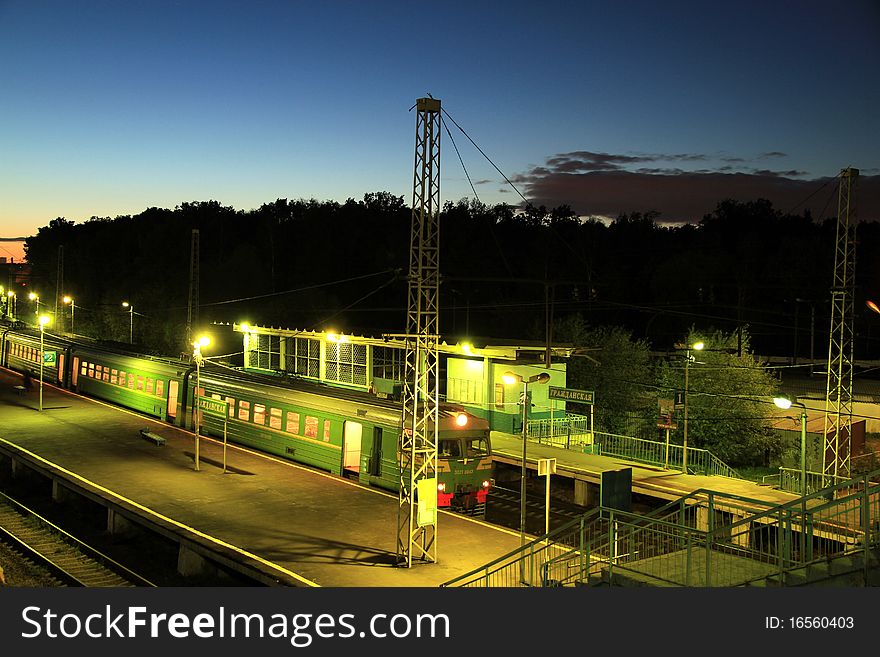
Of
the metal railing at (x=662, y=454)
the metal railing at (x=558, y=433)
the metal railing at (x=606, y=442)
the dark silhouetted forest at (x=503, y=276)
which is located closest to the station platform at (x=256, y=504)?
the metal railing at (x=558, y=433)

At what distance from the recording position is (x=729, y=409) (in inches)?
1228

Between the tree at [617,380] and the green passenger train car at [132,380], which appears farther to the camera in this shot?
the tree at [617,380]

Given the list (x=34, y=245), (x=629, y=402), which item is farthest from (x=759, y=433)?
(x=34, y=245)

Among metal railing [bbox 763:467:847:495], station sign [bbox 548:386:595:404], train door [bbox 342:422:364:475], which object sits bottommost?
metal railing [bbox 763:467:847:495]

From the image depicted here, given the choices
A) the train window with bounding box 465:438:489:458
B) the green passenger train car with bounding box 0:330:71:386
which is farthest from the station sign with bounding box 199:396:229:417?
the green passenger train car with bounding box 0:330:71:386

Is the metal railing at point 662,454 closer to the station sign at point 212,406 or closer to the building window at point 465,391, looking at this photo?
the building window at point 465,391

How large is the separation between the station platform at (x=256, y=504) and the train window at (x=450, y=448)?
1.56m

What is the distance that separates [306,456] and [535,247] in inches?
1993

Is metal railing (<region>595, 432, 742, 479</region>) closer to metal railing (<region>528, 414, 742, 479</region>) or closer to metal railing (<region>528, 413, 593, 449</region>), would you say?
metal railing (<region>528, 414, 742, 479</region>)

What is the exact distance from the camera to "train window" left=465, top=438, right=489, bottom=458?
2195 cm

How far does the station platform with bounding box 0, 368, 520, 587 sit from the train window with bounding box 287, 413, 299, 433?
113 cm

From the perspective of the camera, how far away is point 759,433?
102 ft

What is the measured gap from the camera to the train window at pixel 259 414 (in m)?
27.9

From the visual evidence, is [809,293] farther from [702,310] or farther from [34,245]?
[34,245]
